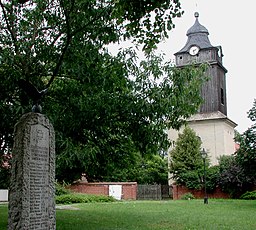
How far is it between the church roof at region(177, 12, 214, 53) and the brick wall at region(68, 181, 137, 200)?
1637 cm

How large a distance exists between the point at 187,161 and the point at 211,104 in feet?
26.1

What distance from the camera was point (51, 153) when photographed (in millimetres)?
7242

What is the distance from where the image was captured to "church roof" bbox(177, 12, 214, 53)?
42.5 metres

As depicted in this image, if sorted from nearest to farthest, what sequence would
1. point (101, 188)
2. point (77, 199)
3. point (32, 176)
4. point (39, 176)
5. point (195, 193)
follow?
point (32, 176)
point (39, 176)
point (77, 199)
point (101, 188)
point (195, 193)

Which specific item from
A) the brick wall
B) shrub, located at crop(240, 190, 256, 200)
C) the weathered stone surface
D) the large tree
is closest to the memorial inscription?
the weathered stone surface

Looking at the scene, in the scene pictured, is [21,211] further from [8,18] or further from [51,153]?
[8,18]

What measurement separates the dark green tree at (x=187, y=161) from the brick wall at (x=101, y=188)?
433 centimetres

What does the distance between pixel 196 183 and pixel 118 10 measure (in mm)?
29610

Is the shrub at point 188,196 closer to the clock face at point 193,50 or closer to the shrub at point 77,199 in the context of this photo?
the shrub at point 77,199

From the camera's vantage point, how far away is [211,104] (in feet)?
135

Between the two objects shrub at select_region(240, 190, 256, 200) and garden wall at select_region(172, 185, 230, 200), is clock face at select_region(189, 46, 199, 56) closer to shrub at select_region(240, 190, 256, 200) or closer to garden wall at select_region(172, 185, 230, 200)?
garden wall at select_region(172, 185, 230, 200)

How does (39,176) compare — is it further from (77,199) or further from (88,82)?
(77,199)

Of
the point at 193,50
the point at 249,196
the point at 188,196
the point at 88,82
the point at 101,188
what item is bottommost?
the point at 188,196

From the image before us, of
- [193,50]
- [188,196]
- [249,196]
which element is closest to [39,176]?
[249,196]
